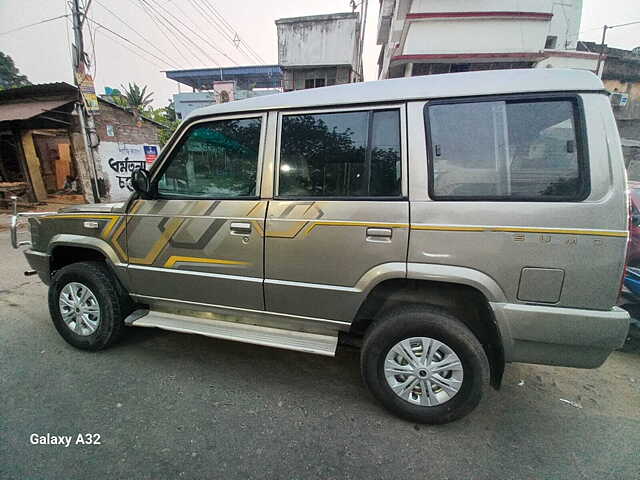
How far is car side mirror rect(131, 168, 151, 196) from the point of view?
7.39 feet

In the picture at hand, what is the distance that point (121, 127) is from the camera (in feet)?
38.7

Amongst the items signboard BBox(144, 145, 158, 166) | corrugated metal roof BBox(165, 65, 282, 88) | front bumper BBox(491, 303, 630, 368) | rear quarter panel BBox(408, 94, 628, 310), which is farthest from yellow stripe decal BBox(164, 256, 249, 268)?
corrugated metal roof BBox(165, 65, 282, 88)

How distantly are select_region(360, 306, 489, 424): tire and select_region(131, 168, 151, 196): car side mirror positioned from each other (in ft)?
6.84

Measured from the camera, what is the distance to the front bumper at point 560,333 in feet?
5.35

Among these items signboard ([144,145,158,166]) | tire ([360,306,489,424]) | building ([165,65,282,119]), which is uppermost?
building ([165,65,282,119])

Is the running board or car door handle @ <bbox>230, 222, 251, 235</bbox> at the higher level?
car door handle @ <bbox>230, 222, 251, 235</bbox>

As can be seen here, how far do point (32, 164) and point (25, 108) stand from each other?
228cm

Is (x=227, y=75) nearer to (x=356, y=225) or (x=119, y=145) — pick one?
(x=119, y=145)

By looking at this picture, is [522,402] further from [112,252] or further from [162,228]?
[112,252]

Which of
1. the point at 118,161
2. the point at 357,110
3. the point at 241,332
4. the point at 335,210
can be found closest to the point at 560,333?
the point at 335,210

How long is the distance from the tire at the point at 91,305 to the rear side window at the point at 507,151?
283 centimetres

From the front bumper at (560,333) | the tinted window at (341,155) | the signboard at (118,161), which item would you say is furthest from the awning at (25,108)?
the front bumper at (560,333)

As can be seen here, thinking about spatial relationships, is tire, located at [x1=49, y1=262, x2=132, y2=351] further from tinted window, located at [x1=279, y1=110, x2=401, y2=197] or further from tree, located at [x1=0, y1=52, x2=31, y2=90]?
tree, located at [x1=0, y1=52, x2=31, y2=90]

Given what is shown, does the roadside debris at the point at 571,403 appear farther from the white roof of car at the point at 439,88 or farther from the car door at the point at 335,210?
the white roof of car at the point at 439,88
